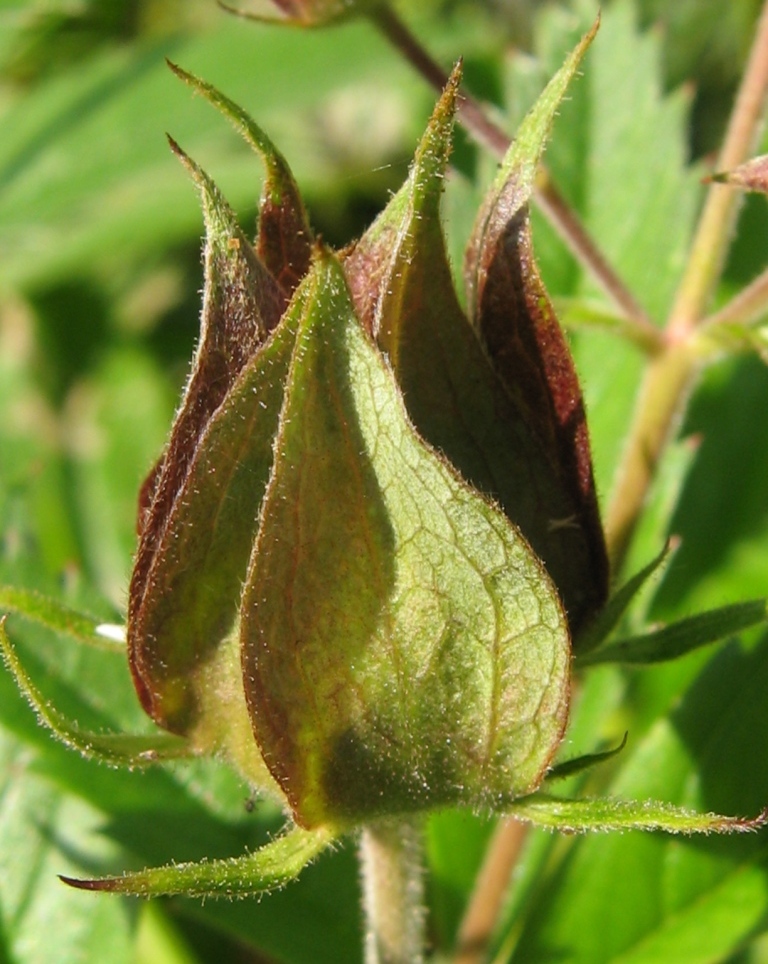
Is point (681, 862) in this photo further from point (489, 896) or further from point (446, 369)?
point (446, 369)

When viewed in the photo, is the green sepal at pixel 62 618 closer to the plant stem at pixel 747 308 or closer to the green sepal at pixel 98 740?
the green sepal at pixel 98 740

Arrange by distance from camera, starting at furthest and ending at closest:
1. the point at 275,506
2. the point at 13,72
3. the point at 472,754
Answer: the point at 13,72 < the point at 472,754 < the point at 275,506

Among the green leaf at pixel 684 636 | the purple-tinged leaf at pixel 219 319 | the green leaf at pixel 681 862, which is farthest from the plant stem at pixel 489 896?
the purple-tinged leaf at pixel 219 319

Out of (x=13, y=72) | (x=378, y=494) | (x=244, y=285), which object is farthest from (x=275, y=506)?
(x=13, y=72)

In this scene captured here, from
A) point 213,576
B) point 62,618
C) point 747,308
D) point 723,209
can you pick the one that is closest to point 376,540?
point 213,576

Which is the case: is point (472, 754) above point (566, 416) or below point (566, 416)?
below

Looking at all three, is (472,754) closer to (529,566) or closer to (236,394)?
(529,566)
